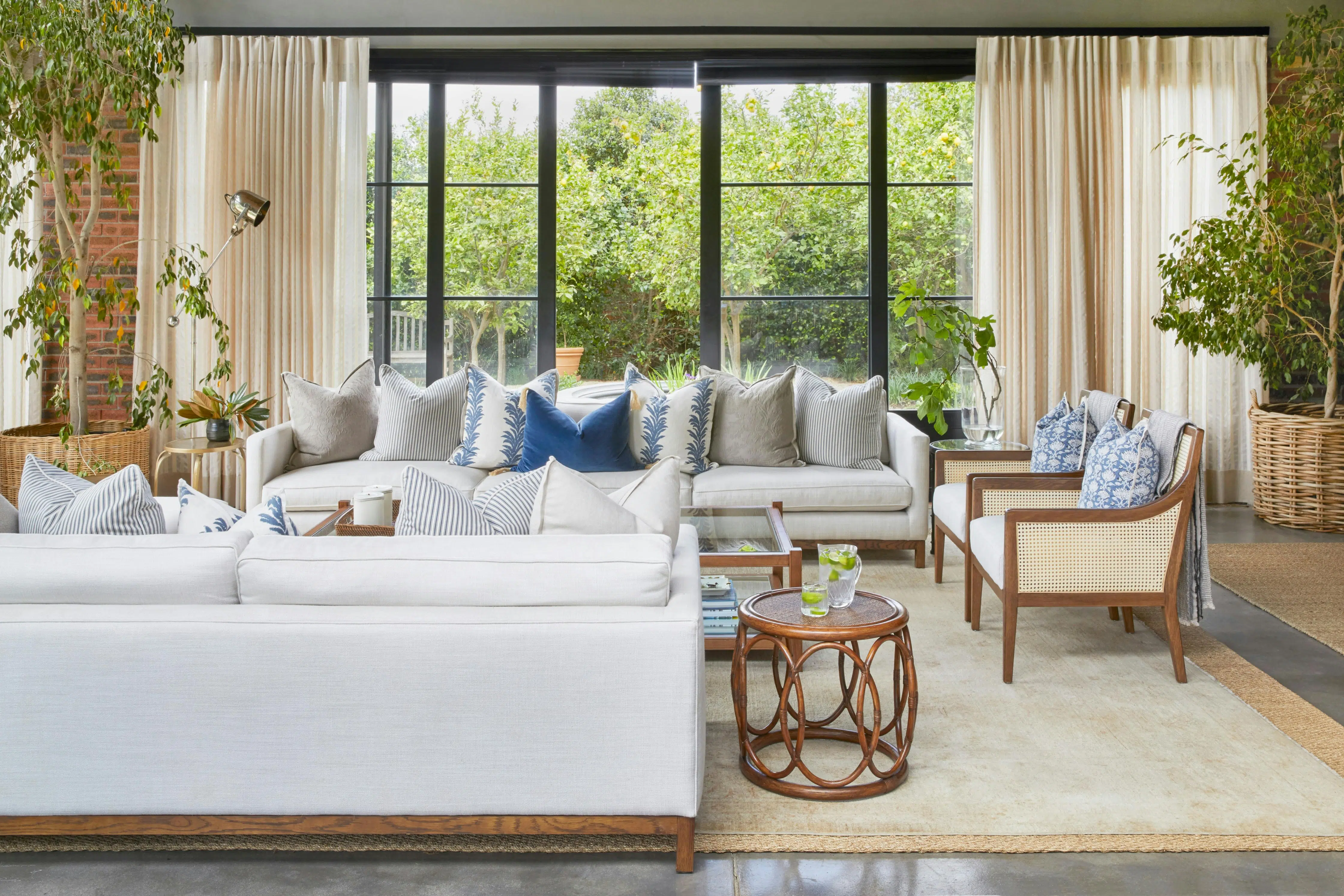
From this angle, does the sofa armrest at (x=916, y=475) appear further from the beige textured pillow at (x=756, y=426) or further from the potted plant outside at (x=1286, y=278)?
the potted plant outside at (x=1286, y=278)

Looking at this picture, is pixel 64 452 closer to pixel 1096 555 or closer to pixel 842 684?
pixel 842 684

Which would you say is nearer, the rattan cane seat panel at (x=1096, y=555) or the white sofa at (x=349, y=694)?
the white sofa at (x=349, y=694)

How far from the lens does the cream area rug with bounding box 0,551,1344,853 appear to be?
2422mm

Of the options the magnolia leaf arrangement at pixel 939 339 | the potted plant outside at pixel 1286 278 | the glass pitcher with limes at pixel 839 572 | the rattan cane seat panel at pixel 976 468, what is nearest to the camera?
the glass pitcher with limes at pixel 839 572

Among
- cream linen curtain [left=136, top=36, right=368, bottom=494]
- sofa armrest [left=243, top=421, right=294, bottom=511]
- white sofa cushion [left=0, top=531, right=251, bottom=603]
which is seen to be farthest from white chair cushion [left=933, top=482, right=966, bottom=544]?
cream linen curtain [left=136, top=36, right=368, bottom=494]

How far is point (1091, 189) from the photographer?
6.43 m

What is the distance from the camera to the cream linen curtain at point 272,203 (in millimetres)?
6340

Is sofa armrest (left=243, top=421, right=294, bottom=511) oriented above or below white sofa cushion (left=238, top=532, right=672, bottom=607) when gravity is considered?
above

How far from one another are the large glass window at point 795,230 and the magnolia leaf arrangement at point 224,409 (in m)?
2.68

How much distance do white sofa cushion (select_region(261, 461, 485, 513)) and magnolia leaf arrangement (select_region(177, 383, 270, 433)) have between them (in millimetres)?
554

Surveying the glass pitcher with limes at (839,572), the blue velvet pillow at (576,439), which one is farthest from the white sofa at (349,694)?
the blue velvet pillow at (576,439)

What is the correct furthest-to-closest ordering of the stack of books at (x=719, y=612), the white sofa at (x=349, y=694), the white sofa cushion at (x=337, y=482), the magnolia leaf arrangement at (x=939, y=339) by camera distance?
the magnolia leaf arrangement at (x=939, y=339)
the white sofa cushion at (x=337, y=482)
the stack of books at (x=719, y=612)
the white sofa at (x=349, y=694)

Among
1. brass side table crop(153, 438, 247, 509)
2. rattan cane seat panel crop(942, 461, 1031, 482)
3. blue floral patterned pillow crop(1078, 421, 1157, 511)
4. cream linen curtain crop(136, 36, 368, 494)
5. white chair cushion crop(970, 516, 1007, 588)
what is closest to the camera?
blue floral patterned pillow crop(1078, 421, 1157, 511)

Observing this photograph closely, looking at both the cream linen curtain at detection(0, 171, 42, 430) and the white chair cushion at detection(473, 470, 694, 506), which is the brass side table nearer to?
the cream linen curtain at detection(0, 171, 42, 430)
